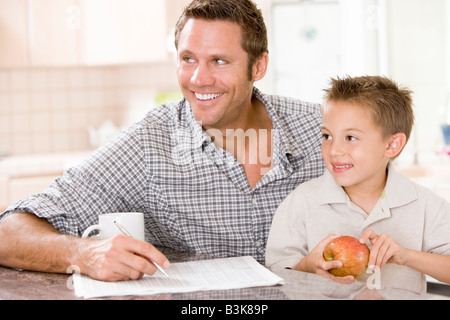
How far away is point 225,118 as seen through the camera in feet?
6.27

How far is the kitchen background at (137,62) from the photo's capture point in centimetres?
378

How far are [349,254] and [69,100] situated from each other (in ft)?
11.8

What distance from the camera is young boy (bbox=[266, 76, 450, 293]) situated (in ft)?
5.13

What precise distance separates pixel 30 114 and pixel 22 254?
128 inches

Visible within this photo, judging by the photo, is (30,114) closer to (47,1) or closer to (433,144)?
(47,1)

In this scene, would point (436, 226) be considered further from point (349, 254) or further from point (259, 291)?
point (259, 291)

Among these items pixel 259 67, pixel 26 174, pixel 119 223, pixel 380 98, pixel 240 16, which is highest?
pixel 240 16

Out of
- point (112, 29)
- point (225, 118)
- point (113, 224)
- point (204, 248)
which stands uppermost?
point (112, 29)

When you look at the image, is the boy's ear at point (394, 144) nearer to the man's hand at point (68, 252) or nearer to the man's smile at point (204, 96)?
the man's smile at point (204, 96)

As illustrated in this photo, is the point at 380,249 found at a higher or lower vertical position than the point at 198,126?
lower

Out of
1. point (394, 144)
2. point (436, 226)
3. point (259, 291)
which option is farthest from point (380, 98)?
point (259, 291)

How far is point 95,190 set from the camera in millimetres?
1748
